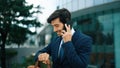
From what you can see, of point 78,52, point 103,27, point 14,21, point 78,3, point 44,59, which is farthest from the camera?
point 14,21

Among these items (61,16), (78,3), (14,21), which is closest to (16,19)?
(14,21)

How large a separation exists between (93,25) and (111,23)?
226 cm

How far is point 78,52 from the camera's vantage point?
2.85m

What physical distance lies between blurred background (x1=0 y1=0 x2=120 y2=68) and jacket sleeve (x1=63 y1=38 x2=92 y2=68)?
531 inches

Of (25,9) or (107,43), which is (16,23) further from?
(107,43)

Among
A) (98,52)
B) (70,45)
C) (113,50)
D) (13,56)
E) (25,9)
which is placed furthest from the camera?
(13,56)

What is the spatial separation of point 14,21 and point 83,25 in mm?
9085

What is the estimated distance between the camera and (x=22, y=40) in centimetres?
3550

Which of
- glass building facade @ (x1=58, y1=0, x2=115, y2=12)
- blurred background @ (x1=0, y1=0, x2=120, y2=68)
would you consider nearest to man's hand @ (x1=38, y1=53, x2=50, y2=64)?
blurred background @ (x1=0, y1=0, x2=120, y2=68)

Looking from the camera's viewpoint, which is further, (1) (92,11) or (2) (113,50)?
(1) (92,11)

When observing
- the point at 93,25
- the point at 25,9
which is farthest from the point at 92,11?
the point at 25,9

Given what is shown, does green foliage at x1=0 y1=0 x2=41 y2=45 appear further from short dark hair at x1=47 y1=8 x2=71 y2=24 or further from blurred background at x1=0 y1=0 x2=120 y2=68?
short dark hair at x1=47 y1=8 x2=71 y2=24

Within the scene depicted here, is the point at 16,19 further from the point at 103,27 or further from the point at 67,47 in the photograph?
the point at 67,47

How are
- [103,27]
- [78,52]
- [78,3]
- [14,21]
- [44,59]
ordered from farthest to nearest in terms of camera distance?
[14,21] → [78,3] → [103,27] → [78,52] → [44,59]
